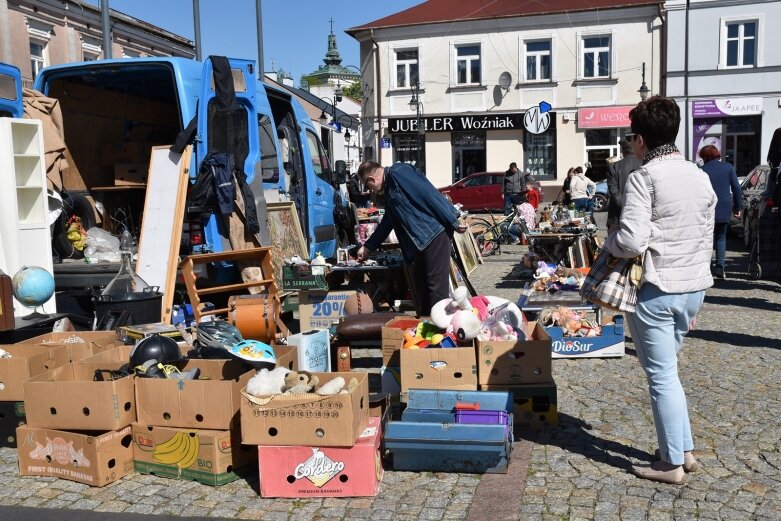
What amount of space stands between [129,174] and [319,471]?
5.98 meters

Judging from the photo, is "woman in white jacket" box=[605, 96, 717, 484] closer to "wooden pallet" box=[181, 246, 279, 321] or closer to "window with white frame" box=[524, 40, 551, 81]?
"wooden pallet" box=[181, 246, 279, 321]

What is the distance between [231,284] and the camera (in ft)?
27.0

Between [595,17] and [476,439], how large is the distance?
29.9m

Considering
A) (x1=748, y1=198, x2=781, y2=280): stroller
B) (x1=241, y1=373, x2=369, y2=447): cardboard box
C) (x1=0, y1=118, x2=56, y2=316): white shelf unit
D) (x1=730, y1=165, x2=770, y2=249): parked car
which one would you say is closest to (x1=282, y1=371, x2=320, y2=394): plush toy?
(x1=241, y1=373, x2=369, y2=447): cardboard box

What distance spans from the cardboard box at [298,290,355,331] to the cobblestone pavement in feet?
8.02

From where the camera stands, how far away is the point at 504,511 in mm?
3906

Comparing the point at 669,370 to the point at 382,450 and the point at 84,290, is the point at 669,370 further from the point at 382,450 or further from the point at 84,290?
the point at 84,290

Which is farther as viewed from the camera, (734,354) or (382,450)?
(734,354)

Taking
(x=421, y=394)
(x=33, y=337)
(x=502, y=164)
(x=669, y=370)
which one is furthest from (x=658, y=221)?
(x=502, y=164)

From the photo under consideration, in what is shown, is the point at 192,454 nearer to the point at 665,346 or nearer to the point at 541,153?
the point at 665,346

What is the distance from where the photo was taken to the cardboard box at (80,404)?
4.43 meters

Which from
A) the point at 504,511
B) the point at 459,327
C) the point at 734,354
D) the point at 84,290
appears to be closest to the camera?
the point at 504,511

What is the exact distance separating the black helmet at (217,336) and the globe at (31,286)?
5.92 feet

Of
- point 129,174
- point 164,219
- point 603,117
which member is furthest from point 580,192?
point 603,117
